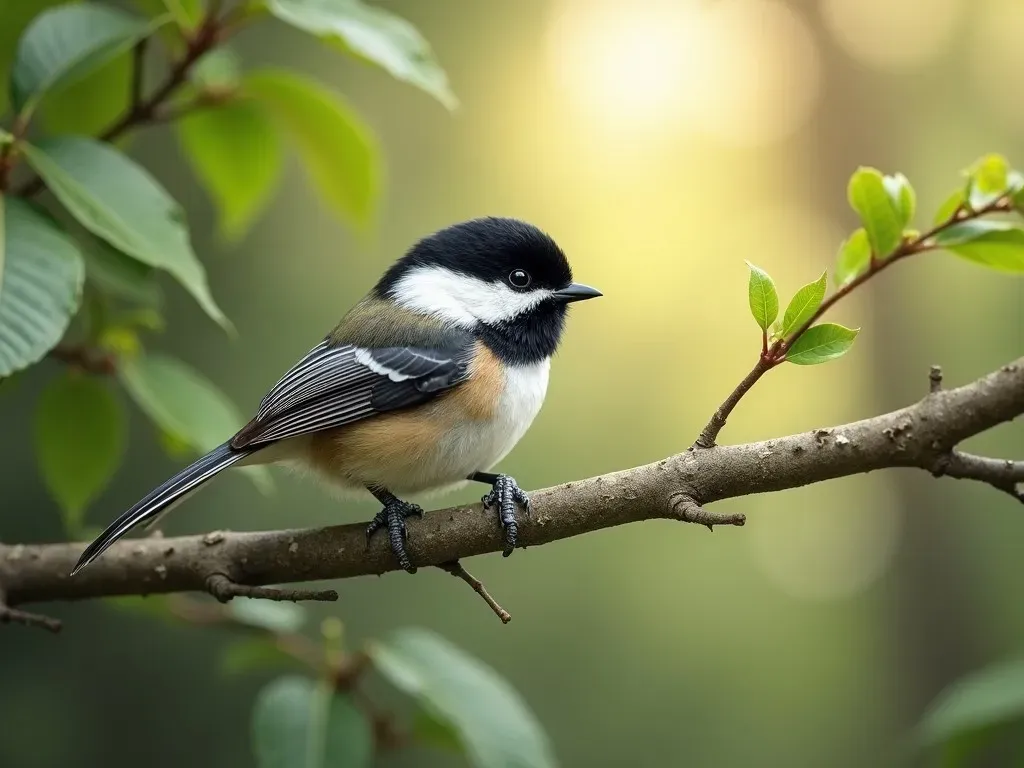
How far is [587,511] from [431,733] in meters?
0.86

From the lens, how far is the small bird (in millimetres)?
1834

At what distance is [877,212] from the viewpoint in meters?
1.24

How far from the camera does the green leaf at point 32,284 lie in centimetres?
130

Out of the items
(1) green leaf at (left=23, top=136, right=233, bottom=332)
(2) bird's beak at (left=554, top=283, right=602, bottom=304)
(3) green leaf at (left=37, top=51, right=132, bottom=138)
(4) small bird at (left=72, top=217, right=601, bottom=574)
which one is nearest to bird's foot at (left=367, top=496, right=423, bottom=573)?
(4) small bird at (left=72, top=217, right=601, bottom=574)

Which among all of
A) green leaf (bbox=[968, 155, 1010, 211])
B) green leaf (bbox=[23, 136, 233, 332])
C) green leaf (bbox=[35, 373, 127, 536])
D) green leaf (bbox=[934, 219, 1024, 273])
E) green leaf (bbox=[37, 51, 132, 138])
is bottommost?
green leaf (bbox=[35, 373, 127, 536])

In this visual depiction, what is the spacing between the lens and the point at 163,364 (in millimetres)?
1838

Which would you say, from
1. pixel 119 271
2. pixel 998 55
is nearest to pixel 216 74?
pixel 119 271

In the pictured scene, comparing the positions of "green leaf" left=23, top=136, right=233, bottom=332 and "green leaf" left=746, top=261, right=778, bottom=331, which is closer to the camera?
"green leaf" left=746, top=261, right=778, bottom=331

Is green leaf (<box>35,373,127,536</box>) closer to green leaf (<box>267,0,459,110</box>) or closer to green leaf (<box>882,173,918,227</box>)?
green leaf (<box>267,0,459,110</box>)

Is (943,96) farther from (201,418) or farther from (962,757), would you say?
(201,418)

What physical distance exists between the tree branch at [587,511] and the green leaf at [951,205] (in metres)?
0.26

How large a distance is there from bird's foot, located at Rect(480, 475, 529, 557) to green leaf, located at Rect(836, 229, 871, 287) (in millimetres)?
546

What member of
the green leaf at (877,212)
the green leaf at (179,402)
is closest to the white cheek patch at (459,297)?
the green leaf at (179,402)

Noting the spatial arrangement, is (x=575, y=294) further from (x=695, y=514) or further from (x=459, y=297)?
(x=695, y=514)
